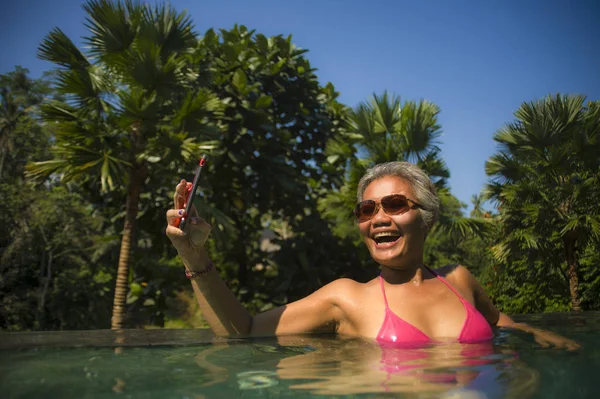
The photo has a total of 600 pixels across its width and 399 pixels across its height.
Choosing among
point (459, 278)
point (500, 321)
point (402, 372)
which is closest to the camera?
point (402, 372)

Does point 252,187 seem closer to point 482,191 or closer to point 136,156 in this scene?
point 136,156

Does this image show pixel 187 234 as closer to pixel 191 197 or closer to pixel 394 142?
pixel 191 197

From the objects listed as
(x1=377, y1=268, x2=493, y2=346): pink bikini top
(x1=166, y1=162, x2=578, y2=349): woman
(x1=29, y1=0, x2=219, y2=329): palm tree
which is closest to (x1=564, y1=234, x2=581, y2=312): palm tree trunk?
(x1=29, y1=0, x2=219, y2=329): palm tree

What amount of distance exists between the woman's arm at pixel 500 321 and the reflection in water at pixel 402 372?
1.44 ft

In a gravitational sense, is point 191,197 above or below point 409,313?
above

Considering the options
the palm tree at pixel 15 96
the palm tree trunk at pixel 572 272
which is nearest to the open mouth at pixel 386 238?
the palm tree trunk at pixel 572 272

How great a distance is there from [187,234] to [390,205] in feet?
2.99

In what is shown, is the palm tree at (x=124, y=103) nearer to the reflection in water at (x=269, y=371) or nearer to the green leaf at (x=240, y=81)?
the green leaf at (x=240, y=81)

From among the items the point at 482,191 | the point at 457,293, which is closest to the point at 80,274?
the point at 482,191

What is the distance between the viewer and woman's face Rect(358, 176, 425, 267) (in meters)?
2.24

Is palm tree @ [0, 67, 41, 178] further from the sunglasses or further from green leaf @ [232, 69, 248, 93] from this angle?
the sunglasses

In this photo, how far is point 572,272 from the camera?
9.05 m

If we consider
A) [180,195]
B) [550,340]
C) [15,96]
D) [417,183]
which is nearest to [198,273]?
[180,195]

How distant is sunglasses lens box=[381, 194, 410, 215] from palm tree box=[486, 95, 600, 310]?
7.63 metres
